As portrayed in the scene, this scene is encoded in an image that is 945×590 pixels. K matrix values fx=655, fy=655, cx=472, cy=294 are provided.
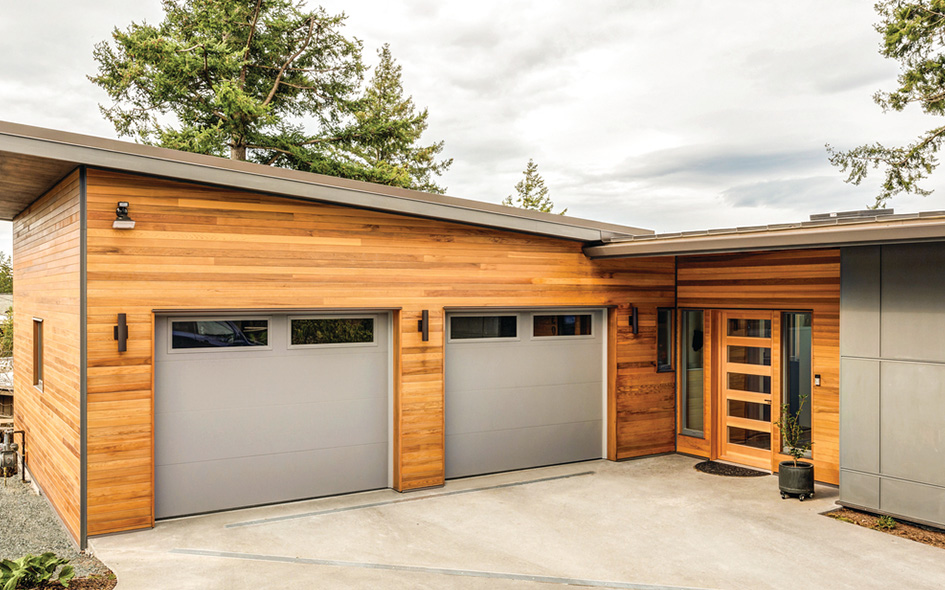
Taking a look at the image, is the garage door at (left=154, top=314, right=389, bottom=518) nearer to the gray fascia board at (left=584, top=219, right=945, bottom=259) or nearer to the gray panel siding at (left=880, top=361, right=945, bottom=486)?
the gray fascia board at (left=584, top=219, right=945, bottom=259)

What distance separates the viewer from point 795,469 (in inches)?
283

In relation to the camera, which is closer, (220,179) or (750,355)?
(220,179)

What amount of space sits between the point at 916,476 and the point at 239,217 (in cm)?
703

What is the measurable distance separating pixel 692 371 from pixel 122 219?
7327 millimetres

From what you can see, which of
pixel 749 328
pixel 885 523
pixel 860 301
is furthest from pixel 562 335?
pixel 885 523

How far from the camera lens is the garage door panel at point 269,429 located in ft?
21.0

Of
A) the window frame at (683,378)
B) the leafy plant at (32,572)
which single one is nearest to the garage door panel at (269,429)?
the leafy plant at (32,572)

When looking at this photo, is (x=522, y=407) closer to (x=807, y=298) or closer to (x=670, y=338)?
(x=670, y=338)

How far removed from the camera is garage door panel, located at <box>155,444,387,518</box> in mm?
6395

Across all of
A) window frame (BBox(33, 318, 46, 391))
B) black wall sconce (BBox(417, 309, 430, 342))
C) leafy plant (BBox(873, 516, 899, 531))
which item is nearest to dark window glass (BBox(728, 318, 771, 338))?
leafy plant (BBox(873, 516, 899, 531))

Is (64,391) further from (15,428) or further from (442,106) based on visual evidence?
(442,106)

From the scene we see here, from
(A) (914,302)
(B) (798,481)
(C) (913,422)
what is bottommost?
(B) (798,481)

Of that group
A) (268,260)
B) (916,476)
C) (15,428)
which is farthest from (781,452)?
(15,428)

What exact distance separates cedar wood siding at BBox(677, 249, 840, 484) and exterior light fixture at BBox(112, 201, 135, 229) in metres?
6.99
